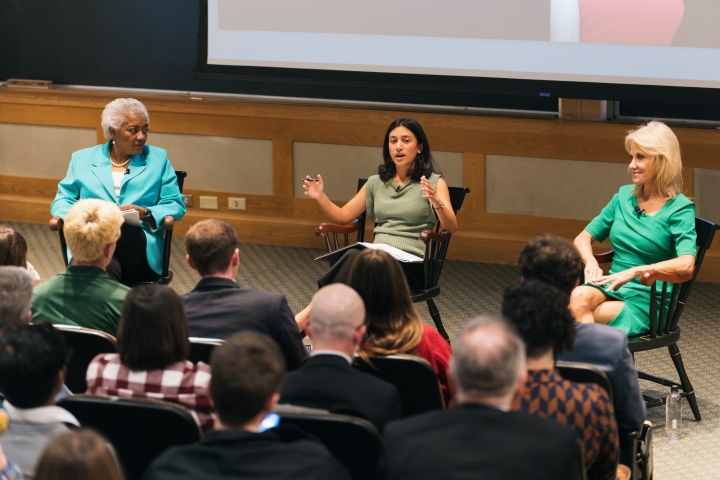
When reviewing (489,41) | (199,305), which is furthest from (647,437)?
(489,41)

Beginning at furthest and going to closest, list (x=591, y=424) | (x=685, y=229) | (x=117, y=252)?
(x=117, y=252) < (x=685, y=229) < (x=591, y=424)

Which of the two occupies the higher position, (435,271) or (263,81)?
(263,81)

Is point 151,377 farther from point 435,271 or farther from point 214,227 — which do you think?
point 435,271

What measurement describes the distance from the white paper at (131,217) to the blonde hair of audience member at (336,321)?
2060mm

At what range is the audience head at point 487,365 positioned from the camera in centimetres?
186

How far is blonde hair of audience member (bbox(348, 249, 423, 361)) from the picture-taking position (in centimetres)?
270

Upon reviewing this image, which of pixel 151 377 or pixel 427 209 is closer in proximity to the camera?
pixel 151 377

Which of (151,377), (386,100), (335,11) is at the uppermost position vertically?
(335,11)

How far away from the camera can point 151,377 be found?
7.83 feet

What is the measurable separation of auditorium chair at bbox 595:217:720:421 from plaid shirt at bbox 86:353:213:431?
5.89ft

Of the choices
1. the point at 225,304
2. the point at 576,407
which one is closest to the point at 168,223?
the point at 225,304

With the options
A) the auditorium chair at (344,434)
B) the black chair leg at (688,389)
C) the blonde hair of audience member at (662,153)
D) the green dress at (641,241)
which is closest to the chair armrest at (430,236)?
the green dress at (641,241)

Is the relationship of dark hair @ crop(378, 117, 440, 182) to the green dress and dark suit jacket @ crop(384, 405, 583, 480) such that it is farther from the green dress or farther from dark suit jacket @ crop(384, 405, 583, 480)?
dark suit jacket @ crop(384, 405, 583, 480)

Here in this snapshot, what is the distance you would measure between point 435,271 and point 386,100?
6.87ft
